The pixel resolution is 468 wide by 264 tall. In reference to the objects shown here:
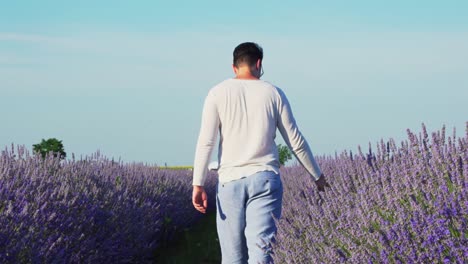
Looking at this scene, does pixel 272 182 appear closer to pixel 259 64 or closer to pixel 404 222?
pixel 259 64

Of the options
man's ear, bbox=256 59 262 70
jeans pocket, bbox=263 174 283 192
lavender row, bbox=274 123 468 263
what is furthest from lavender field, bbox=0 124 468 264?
man's ear, bbox=256 59 262 70

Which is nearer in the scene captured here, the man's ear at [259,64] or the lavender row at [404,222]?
the lavender row at [404,222]

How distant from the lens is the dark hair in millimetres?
4293

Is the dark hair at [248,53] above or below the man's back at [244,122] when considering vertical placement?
above

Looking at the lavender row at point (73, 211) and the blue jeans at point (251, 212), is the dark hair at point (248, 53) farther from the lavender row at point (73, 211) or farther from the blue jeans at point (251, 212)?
the lavender row at point (73, 211)

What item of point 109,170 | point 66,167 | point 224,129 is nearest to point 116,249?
point 66,167

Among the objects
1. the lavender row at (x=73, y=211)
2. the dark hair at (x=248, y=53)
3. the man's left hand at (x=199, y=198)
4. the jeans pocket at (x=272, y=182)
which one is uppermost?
the dark hair at (x=248, y=53)

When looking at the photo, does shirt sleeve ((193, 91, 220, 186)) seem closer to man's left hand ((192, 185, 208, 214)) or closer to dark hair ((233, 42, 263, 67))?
man's left hand ((192, 185, 208, 214))

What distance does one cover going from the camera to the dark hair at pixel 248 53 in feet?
14.1

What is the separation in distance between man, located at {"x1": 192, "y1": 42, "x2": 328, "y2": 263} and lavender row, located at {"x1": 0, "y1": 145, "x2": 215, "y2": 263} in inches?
47.0

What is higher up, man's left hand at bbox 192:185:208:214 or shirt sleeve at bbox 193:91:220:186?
shirt sleeve at bbox 193:91:220:186

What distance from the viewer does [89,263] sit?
5473 millimetres

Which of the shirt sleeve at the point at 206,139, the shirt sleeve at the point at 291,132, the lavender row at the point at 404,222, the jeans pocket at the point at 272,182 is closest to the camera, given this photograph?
the lavender row at the point at 404,222

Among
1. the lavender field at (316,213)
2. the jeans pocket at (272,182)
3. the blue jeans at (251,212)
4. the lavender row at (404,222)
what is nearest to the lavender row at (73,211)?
the lavender field at (316,213)
